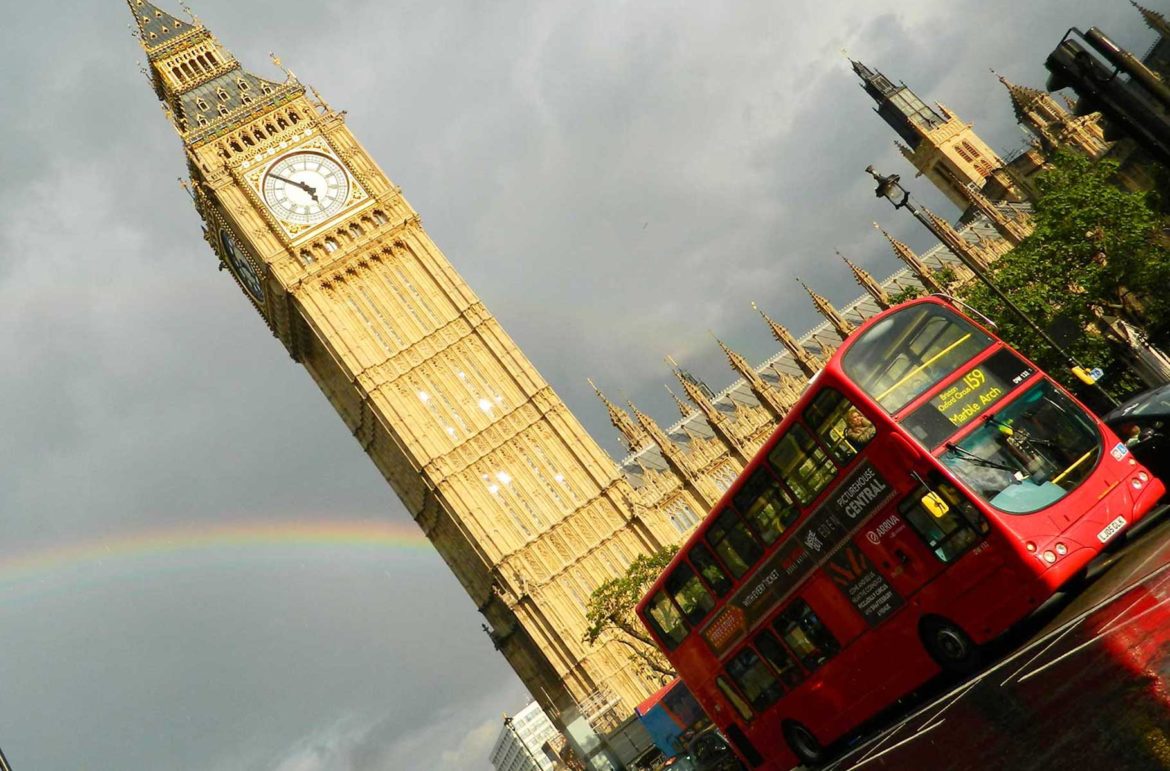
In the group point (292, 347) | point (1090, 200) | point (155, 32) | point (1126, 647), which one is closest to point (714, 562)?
point (1126, 647)

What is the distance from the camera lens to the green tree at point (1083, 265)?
38.2m

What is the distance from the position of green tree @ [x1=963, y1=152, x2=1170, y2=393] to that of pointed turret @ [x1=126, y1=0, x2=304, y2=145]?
47.7 meters

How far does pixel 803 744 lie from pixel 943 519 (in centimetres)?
720

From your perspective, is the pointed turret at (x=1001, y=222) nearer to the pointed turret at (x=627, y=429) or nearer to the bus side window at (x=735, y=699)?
the pointed turret at (x=627, y=429)

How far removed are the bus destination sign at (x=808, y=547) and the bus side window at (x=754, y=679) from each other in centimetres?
49

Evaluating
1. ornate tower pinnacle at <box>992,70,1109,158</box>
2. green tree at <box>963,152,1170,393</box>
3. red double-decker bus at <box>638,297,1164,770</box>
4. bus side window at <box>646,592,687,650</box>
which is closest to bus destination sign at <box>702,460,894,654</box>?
red double-decker bus at <box>638,297,1164,770</box>

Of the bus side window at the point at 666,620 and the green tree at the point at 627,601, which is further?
the green tree at the point at 627,601

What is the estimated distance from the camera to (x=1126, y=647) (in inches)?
528

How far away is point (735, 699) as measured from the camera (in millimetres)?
21953

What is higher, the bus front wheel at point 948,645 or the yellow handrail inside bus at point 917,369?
the yellow handrail inside bus at point 917,369

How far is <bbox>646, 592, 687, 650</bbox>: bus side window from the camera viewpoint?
73.8ft

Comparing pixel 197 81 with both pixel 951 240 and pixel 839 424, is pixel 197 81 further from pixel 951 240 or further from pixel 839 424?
pixel 839 424

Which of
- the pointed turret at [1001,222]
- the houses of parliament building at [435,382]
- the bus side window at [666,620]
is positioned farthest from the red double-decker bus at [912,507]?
the pointed turret at [1001,222]

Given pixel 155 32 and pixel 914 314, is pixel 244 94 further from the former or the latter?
pixel 914 314
